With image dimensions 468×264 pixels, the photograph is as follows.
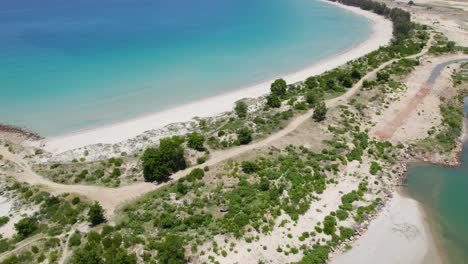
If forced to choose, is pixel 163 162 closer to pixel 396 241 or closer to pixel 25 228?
pixel 25 228

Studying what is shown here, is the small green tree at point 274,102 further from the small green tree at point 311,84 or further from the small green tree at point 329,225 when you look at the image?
the small green tree at point 329,225

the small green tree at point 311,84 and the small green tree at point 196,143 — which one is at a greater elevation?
the small green tree at point 196,143

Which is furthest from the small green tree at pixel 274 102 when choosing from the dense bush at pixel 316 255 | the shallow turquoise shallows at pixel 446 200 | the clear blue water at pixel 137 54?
the dense bush at pixel 316 255

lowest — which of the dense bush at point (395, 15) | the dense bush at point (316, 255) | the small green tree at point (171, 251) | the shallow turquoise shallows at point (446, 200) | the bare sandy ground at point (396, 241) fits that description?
the shallow turquoise shallows at point (446, 200)

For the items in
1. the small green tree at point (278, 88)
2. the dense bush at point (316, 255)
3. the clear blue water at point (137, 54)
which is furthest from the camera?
the clear blue water at point (137, 54)

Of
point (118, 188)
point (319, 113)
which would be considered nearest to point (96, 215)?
point (118, 188)

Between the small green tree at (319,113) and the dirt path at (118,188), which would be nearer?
the dirt path at (118,188)
